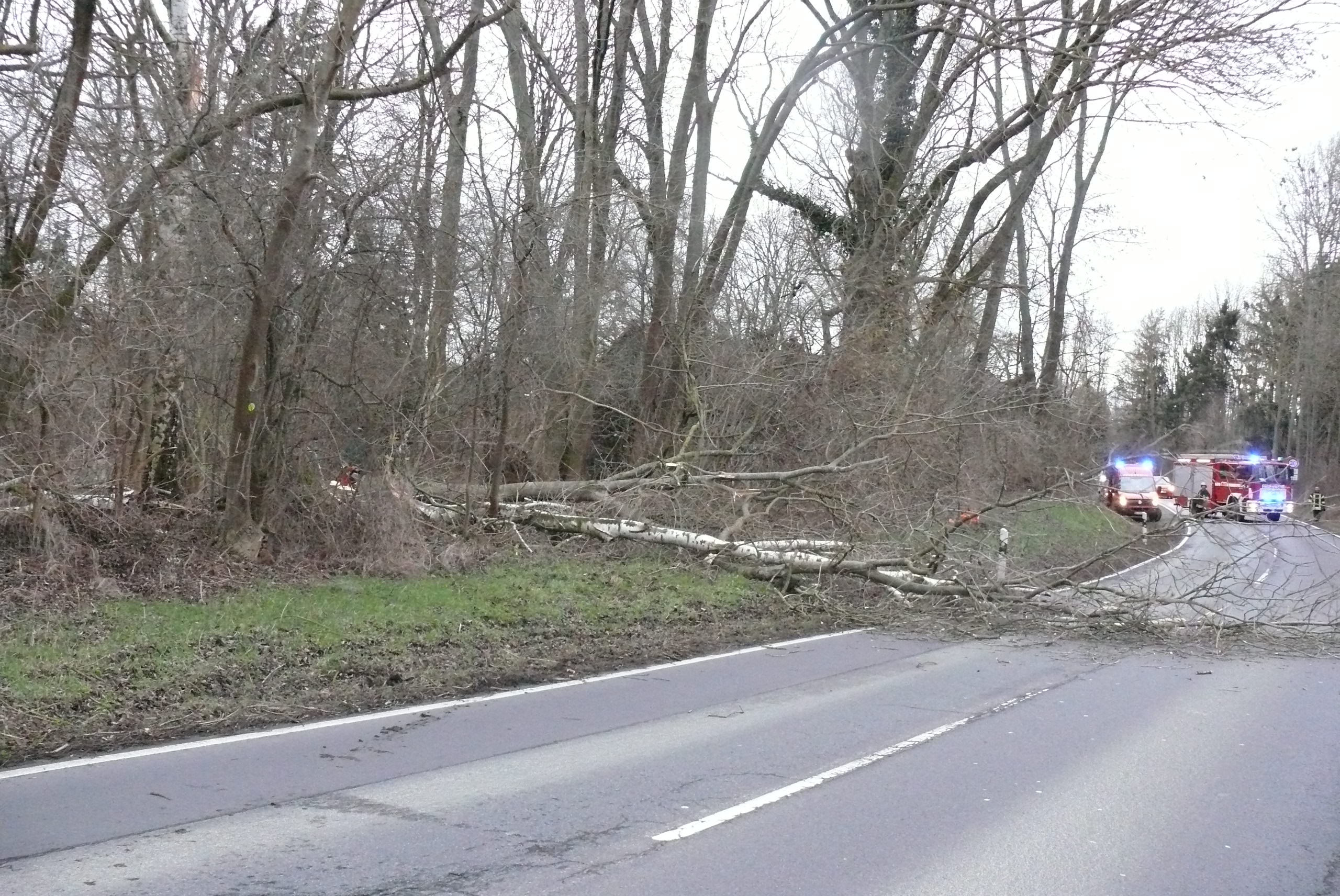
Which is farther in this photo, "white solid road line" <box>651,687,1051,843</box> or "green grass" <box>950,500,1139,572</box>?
"green grass" <box>950,500,1139,572</box>

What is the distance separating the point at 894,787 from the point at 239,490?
8.78m

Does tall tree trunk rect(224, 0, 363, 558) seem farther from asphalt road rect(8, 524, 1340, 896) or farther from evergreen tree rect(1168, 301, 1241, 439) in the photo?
evergreen tree rect(1168, 301, 1241, 439)

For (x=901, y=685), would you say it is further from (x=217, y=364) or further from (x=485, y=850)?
(x=217, y=364)

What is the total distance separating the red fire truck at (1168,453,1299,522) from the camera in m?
40.3

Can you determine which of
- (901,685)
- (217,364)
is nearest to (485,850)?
(901,685)

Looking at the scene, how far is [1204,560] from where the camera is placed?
16.3 metres

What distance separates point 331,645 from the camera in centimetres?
1018

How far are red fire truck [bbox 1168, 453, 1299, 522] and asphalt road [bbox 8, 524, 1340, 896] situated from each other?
101ft

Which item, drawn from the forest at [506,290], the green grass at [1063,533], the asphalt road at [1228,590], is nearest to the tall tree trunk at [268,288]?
the forest at [506,290]

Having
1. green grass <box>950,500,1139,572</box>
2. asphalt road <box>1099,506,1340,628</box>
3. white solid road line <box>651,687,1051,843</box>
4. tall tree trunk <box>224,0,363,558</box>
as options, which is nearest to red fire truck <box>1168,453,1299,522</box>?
green grass <box>950,500,1139,572</box>

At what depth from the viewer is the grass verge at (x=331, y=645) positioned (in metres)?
7.95

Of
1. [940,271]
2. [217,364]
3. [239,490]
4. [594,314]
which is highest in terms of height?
[940,271]

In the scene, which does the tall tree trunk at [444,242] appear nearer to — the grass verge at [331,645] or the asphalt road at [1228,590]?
the grass verge at [331,645]

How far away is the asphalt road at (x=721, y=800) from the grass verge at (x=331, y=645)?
64 centimetres
